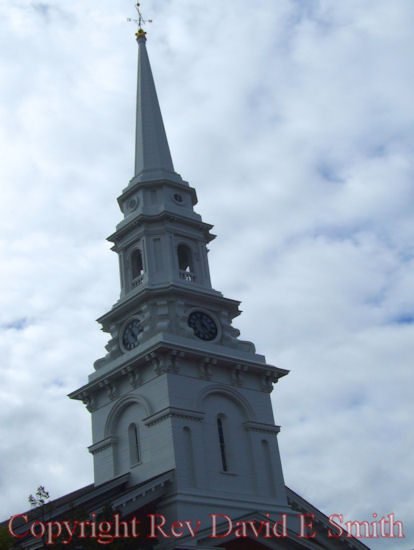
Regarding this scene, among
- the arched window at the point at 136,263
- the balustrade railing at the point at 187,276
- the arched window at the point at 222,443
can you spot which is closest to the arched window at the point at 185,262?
the balustrade railing at the point at 187,276

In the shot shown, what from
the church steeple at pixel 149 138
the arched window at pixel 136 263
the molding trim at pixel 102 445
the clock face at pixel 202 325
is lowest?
the molding trim at pixel 102 445

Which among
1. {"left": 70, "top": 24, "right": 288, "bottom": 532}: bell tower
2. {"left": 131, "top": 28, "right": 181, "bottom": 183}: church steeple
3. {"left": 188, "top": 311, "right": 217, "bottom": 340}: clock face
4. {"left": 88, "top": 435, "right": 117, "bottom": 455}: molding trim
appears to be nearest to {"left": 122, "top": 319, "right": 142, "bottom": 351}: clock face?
{"left": 70, "top": 24, "right": 288, "bottom": 532}: bell tower

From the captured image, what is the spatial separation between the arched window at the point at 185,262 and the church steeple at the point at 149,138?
4.68 metres

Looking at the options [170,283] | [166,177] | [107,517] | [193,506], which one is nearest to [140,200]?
[166,177]

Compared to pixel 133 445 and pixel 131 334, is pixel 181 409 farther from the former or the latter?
pixel 131 334

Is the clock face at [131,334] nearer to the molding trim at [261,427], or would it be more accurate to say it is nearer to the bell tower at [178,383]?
the bell tower at [178,383]

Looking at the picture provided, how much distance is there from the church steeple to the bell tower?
1.26 meters

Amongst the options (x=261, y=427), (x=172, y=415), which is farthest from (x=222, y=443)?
(x=172, y=415)

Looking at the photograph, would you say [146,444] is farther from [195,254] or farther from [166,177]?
[166,177]

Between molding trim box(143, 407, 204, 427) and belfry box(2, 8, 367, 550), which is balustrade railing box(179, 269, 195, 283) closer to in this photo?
belfry box(2, 8, 367, 550)

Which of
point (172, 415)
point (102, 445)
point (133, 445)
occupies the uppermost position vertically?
point (102, 445)

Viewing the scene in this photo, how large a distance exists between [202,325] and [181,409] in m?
6.29

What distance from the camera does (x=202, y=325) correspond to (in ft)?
156

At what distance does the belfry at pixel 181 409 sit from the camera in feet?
131
